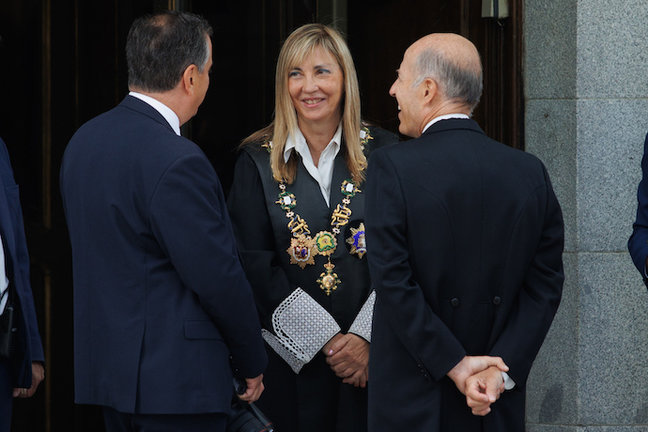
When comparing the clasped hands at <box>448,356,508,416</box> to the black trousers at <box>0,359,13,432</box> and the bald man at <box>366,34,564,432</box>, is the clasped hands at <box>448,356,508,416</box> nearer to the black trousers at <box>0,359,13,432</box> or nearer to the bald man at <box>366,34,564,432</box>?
the bald man at <box>366,34,564,432</box>

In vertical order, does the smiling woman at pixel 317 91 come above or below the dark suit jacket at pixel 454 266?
above

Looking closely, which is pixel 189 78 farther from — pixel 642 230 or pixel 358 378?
pixel 642 230

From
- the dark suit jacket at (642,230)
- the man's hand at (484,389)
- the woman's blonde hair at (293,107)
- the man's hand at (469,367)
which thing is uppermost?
the woman's blonde hair at (293,107)

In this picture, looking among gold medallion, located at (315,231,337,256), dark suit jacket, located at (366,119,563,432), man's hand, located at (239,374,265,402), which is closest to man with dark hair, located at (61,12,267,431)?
man's hand, located at (239,374,265,402)

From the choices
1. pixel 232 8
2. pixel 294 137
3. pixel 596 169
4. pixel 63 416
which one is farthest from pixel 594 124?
pixel 63 416

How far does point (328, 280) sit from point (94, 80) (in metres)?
2.02

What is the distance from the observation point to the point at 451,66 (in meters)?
2.89

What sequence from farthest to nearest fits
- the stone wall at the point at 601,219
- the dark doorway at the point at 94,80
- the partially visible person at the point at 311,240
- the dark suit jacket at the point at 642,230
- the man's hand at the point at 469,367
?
the dark doorway at the point at 94,80 → the stone wall at the point at 601,219 → the partially visible person at the point at 311,240 → the dark suit jacket at the point at 642,230 → the man's hand at the point at 469,367

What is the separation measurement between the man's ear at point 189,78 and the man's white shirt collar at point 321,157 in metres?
0.87

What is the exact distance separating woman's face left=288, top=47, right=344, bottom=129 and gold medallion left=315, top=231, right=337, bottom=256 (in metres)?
0.47

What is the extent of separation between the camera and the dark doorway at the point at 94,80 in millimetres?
4812

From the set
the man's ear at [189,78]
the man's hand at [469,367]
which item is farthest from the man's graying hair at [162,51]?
the man's hand at [469,367]

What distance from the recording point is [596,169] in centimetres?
426

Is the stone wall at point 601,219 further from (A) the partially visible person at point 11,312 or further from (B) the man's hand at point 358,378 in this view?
(A) the partially visible person at point 11,312
